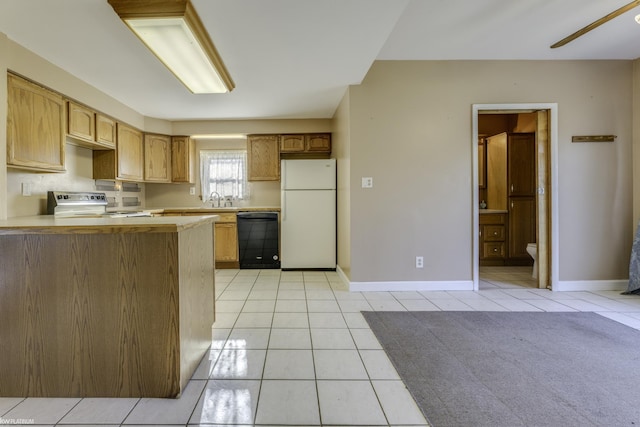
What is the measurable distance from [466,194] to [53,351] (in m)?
3.45

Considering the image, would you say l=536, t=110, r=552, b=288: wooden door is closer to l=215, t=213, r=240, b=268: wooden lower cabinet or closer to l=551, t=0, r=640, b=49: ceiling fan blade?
l=551, t=0, r=640, b=49: ceiling fan blade

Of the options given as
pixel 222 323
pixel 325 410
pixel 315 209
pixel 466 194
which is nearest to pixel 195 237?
pixel 222 323

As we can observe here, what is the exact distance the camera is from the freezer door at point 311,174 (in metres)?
3.90

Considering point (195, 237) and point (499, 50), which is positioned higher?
point (499, 50)

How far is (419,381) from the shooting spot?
1.51 metres

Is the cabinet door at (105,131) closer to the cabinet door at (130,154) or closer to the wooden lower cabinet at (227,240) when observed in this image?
the cabinet door at (130,154)

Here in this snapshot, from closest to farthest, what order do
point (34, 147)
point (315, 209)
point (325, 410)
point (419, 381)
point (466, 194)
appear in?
point (325, 410), point (419, 381), point (34, 147), point (466, 194), point (315, 209)

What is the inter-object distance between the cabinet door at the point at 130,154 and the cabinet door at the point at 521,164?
533cm

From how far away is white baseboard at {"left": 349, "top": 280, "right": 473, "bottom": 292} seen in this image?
304 centimetres

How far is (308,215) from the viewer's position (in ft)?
12.9

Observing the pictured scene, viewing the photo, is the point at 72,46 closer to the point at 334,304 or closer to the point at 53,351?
the point at 53,351

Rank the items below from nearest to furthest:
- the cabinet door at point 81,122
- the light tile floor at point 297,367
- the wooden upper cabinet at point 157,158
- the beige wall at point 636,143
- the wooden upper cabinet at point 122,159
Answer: the light tile floor at point 297,367
the cabinet door at point 81,122
the beige wall at point 636,143
the wooden upper cabinet at point 122,159
the wooden upper cabinet at point 157,158

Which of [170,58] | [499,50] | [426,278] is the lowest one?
[426,278]

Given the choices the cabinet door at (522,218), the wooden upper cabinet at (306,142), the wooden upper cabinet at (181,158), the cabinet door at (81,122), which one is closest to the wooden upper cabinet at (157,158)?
the wooden upper cabinet at (181,158)
